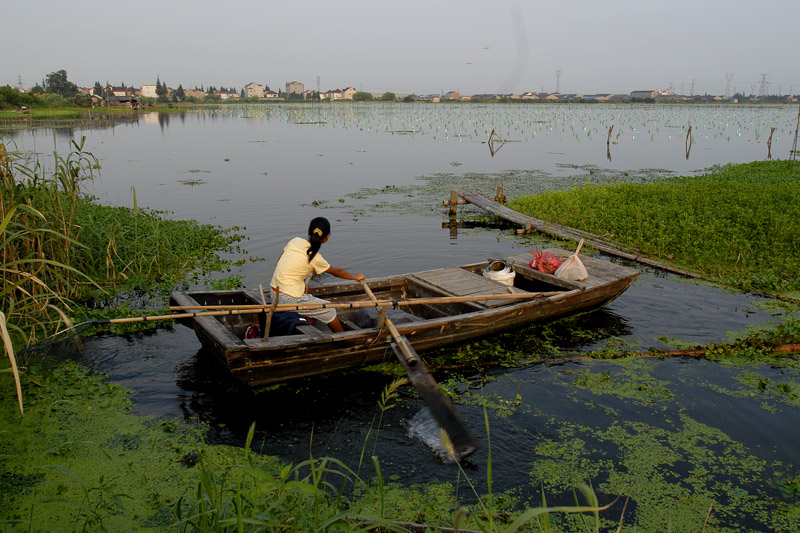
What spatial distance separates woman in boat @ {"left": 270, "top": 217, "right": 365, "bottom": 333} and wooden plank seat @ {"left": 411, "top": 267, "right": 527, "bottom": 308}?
4.71ft

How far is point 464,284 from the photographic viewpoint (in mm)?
6797

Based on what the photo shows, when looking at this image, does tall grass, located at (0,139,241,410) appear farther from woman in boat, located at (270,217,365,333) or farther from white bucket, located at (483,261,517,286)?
white bucket, located at (483,261,517,286)

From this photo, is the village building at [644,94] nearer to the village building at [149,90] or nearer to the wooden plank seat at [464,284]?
the village building at [149,90]

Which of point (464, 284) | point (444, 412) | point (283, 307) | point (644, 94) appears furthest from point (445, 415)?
point (644, 94)

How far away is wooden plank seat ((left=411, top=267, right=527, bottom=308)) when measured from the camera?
6.49 meters

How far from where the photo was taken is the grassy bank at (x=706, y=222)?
872 cm

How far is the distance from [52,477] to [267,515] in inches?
90.2

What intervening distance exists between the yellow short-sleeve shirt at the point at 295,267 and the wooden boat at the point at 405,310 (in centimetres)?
32

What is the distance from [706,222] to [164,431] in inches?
403

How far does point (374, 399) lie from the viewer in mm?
5223

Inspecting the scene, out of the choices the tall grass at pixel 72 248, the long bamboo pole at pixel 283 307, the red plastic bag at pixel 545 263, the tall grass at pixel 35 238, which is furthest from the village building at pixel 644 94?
the tall grass at pixel 35 238

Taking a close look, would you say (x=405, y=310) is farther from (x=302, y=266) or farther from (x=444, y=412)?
(x=444, y=412)

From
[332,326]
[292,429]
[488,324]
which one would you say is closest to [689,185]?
[488,324]

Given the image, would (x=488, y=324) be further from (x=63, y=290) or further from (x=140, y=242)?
(x=140, y=242)
